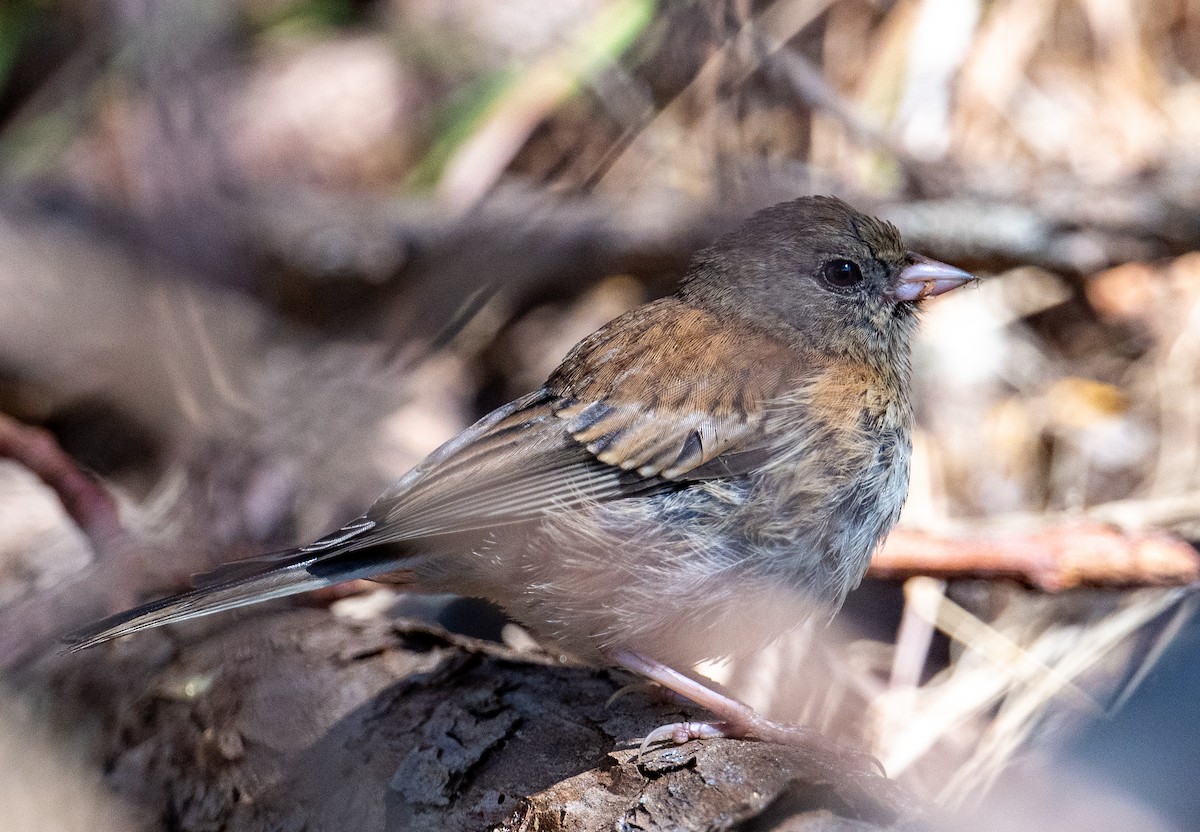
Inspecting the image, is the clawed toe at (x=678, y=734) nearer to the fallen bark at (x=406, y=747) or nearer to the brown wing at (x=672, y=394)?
the fallen bark at (x=406, y=747)

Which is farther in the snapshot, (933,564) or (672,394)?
(933,564)

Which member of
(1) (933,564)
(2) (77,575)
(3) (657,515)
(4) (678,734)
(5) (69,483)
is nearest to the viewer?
(4) (678,734)

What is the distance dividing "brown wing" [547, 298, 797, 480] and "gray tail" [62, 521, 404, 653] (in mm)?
485

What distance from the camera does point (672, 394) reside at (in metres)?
2.21

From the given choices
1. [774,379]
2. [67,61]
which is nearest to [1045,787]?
[774,379]

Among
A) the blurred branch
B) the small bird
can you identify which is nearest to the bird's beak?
the small bird

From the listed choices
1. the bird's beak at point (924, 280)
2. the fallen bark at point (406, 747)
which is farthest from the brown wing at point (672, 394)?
the fallen bark at point (406, 747)

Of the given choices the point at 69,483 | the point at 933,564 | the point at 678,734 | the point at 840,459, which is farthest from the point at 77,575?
the point at 933,564

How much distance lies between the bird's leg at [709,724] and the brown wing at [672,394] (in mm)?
371

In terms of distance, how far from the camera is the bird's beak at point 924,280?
2449 mm

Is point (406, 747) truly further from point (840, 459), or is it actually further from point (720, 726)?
point (840, 459)

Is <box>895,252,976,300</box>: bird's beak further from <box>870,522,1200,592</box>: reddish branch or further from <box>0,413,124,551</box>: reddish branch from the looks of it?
<box>0,413,124,551</box>: reddish branch

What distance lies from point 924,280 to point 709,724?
114 cm

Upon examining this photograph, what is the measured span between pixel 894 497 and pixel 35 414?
2.61 m
